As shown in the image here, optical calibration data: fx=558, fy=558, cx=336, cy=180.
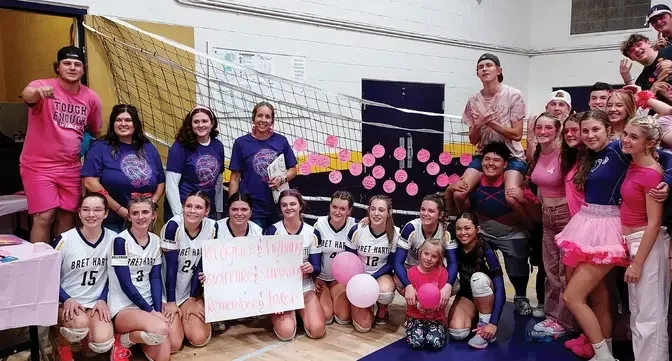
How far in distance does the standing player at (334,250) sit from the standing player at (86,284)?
1272 millimetres

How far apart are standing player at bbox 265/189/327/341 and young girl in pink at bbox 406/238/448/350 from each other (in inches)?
21.6

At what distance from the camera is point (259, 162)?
3.46 meters

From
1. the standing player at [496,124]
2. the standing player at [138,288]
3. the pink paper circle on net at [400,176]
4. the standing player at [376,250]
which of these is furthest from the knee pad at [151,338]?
the pink paper circle on net at [400,176]

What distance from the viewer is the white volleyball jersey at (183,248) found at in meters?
3.12

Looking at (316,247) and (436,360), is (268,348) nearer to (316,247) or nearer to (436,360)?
(316,247)

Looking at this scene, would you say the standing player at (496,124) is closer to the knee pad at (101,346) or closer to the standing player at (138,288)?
the standing player at (138,288)

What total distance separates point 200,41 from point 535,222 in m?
2.88

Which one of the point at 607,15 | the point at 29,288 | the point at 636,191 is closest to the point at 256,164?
the point at 29,288

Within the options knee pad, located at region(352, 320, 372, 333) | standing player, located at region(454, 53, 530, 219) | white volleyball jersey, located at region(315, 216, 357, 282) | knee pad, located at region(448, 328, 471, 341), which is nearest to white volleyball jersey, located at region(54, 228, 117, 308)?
white volleyball jersey, located at region(315, 216, 357, 282)

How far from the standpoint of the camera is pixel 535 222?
11.8 ft

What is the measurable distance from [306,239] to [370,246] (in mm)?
395

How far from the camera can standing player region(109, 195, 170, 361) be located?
283cm

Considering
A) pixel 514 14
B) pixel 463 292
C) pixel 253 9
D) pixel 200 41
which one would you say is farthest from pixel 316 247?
pixel 514 14

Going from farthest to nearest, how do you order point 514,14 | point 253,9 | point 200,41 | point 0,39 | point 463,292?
point 514,14, point 0,39, point 253,9, point 200,41, point 463,292
